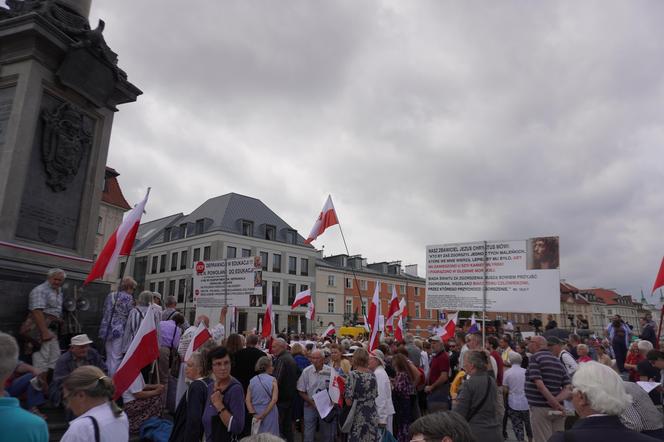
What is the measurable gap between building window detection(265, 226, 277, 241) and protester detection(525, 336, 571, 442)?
50.1 meters

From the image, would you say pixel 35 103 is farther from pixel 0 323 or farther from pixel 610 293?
pixel 610 293

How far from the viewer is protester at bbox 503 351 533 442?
28.6 ft

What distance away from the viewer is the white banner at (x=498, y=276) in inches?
363

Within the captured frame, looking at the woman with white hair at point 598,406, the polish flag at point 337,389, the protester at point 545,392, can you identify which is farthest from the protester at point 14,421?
the protester at point 545,392

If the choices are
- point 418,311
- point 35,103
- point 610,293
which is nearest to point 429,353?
point 35,103

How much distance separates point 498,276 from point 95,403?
868cm

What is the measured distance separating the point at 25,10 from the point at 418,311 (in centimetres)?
6922

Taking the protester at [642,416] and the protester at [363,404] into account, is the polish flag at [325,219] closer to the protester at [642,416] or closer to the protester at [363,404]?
the protester at [363,404]

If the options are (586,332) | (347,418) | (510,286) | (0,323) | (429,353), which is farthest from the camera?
(586,332)

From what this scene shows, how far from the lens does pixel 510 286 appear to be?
9.69m

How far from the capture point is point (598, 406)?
2594 mm

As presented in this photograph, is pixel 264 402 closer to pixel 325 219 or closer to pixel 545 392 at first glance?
pixel 545 392

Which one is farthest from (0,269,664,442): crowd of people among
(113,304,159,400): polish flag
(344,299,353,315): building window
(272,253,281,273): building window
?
(344,299,353,315): building window

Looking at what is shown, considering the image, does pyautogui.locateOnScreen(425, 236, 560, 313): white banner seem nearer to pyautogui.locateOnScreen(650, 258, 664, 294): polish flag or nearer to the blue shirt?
pyautogui.locateOnScreen(650, 258, 664, 294): polish flag
